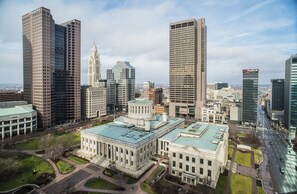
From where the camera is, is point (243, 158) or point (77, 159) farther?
point (243, 158)

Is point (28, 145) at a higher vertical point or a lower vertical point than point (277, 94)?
lower

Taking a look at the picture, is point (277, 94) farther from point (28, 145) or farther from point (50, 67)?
point (28, 145)

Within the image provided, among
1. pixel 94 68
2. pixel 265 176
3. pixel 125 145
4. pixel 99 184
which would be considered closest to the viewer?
pixel 99 184

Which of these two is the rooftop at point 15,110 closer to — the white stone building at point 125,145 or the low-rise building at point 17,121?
the low-rise building at point 17,121

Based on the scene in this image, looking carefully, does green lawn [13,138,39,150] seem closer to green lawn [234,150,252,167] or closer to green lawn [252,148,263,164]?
green lawn [234,150,252,167]

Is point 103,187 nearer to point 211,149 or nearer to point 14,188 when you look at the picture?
point 14,188

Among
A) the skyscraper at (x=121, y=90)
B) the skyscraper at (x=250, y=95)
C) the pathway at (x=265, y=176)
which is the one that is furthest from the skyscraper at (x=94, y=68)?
the pathway at (x=265, y=176)

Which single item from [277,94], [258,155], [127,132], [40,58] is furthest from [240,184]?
[277,94]
